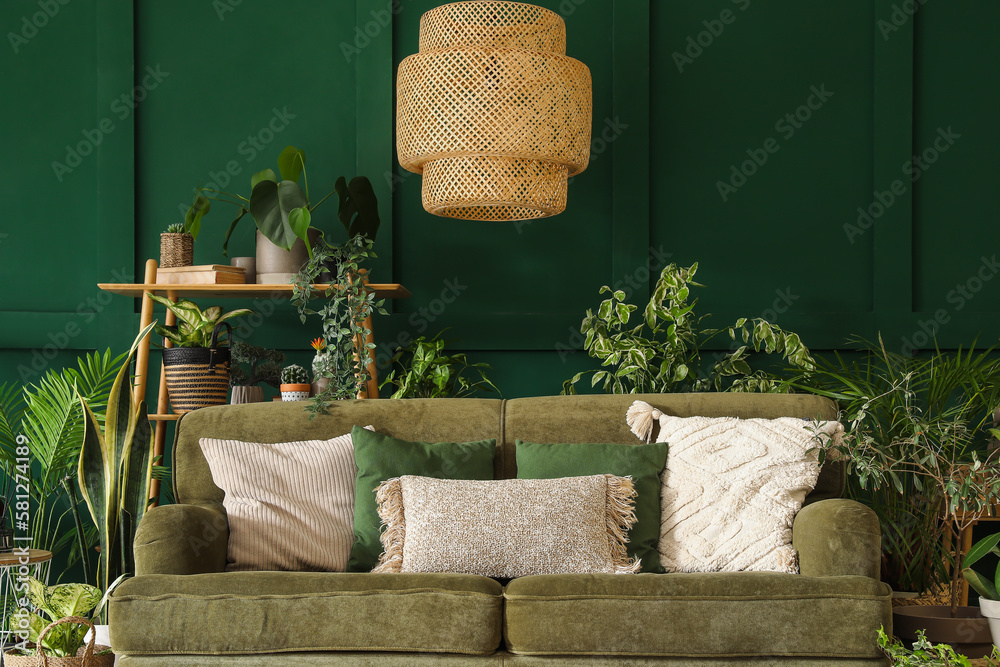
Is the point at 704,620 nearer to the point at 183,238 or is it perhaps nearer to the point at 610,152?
the point at 610,152

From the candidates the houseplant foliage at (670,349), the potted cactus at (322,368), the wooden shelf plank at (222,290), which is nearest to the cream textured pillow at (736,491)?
the houseplant foliage at (670,349)

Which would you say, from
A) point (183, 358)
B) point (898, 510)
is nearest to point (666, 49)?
point (898, 510)

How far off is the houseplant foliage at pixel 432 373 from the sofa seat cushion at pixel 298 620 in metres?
1.25

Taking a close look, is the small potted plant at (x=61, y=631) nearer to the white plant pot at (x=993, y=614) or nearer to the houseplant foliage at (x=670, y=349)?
the houseplant foliage at (x=670, y=349)

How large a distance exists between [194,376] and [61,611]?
871mm

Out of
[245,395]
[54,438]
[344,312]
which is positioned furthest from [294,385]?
[54,438]

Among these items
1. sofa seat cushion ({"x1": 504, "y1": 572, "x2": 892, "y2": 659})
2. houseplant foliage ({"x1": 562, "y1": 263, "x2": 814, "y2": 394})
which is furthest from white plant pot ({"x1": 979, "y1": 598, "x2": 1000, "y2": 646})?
houseplant foliage ({"x1": 562, "y1": 263, "x2": 814, "y2": 394})

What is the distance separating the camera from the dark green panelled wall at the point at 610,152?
3430mm

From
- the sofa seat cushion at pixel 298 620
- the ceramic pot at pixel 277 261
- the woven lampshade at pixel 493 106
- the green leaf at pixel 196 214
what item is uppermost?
the woven lampshade at pixel 493 106

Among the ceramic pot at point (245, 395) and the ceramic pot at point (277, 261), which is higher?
the ceramic pot at point (277, 261)

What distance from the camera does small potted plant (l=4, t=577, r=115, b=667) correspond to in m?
2.16

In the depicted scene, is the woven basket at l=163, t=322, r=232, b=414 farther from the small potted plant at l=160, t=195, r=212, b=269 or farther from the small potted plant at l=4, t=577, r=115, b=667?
the small potted plant at l=4, t=577, r=115, b=667

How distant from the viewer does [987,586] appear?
7.53 ft

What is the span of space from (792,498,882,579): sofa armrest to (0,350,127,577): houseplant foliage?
2.17m
